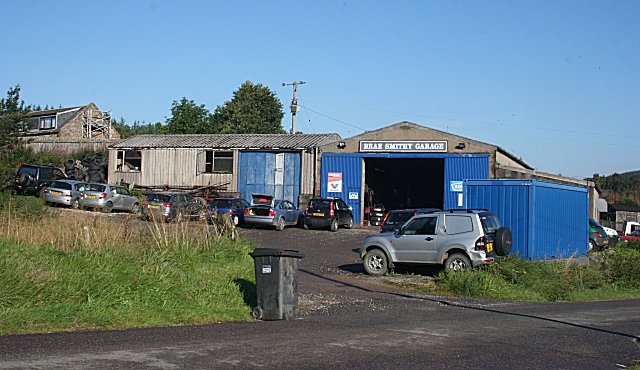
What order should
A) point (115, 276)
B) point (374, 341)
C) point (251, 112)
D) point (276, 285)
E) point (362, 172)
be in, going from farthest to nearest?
1. point (251, 112)
2. point (362, 172)
3. point (115, 276)
4. point (276, 285)
5. point (374, 341)

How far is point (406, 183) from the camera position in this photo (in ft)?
159

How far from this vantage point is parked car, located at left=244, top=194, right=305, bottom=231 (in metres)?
30.6

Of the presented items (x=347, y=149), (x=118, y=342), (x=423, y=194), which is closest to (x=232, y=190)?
(x=347, y=149)

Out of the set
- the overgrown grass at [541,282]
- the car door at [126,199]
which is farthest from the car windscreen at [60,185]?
the overgrown grass at [541,282]

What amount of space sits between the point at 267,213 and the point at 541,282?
16.6 m

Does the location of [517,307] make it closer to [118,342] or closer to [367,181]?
[118,342]

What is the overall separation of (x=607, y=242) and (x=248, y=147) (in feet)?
69.5

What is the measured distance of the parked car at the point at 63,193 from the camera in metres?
32.1

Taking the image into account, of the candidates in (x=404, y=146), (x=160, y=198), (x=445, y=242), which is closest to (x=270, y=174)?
Result: (x=404, y=146)

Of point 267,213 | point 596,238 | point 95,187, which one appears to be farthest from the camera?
point 95,187

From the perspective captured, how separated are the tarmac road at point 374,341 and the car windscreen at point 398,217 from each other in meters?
10.9

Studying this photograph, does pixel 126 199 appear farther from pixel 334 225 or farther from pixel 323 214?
pixel 334 225

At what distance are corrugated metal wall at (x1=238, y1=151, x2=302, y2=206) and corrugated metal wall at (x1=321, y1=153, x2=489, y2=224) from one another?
6.56ft

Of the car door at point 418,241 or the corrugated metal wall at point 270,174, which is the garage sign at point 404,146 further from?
the car door at point 418,241
